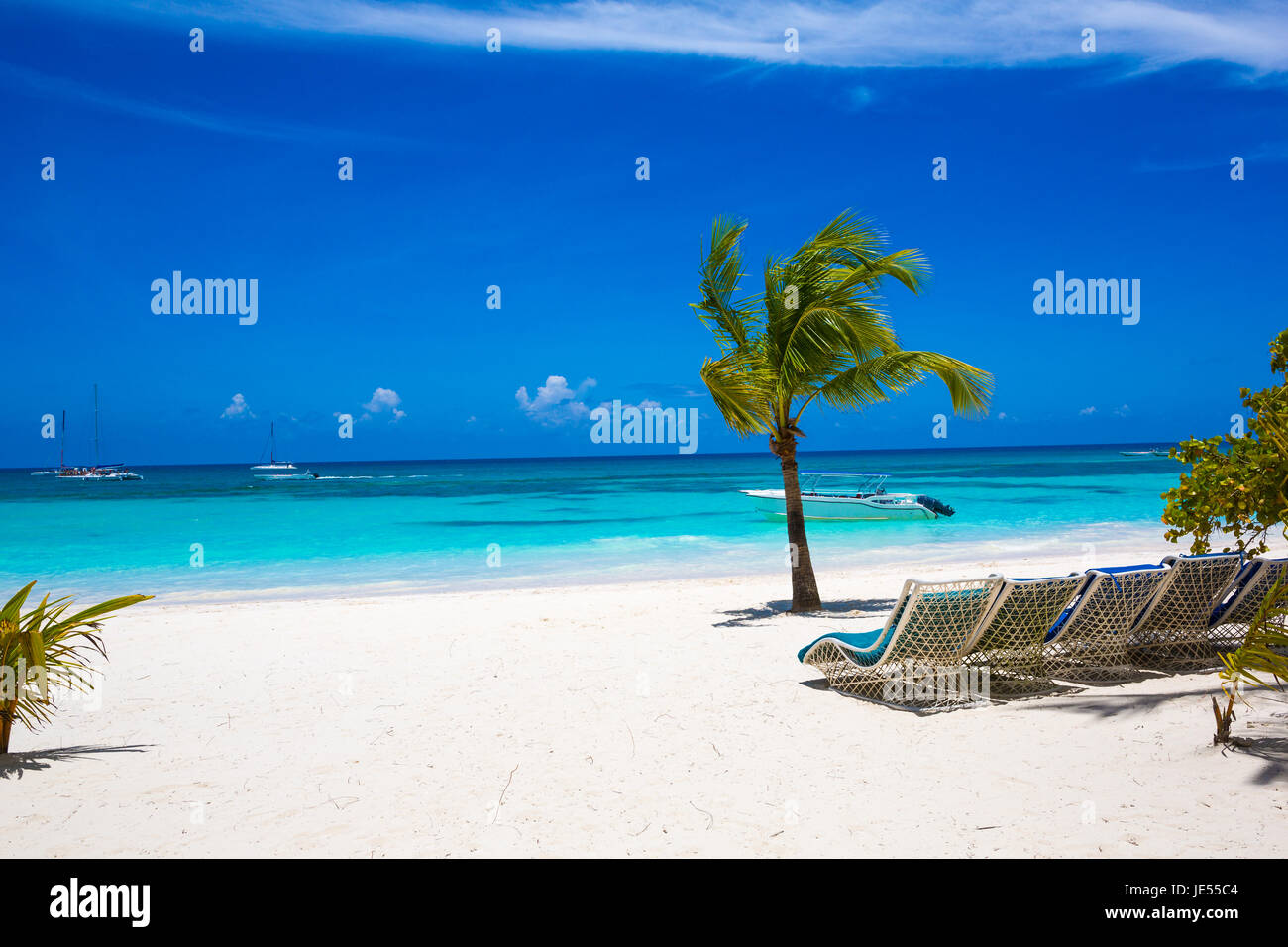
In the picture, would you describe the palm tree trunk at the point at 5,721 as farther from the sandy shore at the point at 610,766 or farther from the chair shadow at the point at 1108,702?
the chair shadow at the point at 1108,702

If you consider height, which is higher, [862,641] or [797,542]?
[797,542]

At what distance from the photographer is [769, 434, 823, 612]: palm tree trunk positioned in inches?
374

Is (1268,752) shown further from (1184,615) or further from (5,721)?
(5,721)

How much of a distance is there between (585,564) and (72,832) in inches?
534

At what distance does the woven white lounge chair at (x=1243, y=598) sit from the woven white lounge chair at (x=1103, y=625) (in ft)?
3.00

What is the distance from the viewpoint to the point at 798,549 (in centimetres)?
959

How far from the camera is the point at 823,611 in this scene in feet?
31.2

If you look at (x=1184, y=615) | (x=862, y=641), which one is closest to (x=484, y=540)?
(x=862, y=641)

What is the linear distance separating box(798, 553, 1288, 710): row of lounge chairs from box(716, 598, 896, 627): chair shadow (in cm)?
297

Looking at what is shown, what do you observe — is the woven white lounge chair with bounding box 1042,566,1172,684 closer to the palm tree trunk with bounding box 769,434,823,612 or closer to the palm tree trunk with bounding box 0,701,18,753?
the palm tree trunk with bounding box 769,434,823,612

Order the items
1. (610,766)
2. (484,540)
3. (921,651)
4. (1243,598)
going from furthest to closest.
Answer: (484,540), (1243,598), (921,651), (610,766)

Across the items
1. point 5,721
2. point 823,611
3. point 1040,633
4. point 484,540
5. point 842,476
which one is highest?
point 842,476

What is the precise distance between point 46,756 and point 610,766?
3241 mm
